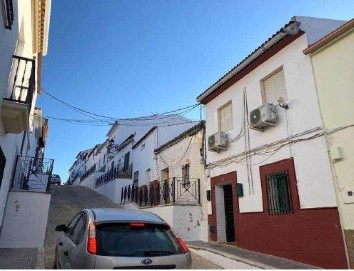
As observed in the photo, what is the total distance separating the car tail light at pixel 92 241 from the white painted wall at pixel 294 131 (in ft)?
17.0

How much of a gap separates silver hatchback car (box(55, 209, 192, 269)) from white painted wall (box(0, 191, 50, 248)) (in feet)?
20.1

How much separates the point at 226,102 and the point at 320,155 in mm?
4665

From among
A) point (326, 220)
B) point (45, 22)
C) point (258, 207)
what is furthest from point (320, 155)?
point (45, 22)

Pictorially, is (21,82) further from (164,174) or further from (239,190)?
(164,174)

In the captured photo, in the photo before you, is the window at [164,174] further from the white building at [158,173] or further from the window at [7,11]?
the window at [7,11]

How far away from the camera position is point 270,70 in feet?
29.5

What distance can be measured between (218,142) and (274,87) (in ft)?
9.11

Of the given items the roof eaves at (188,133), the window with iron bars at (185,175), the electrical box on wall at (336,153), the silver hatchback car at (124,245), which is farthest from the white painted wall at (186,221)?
the silver hatchback car at (124,245)

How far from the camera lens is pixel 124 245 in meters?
3.91

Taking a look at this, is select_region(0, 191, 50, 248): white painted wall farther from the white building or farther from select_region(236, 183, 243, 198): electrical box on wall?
select_region(236, 183, 243, 198): electrical box on wall

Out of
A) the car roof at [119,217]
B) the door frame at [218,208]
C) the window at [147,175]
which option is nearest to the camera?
the car roof at [119,217]

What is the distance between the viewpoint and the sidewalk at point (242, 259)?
22.4 feet

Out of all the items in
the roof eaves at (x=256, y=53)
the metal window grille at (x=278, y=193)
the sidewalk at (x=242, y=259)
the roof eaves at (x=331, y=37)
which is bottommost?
the sidewalk at (x=242, y=259)

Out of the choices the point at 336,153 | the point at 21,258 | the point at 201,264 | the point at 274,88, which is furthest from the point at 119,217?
the point at 274,88
